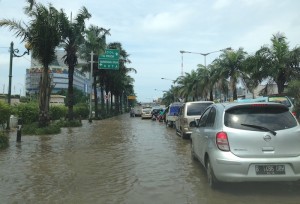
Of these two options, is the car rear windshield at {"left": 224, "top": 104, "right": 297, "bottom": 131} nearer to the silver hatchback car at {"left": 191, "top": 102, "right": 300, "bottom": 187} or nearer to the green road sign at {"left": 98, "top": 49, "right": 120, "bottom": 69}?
the silver hatchback car at {"left": 191, "top": 102, "right": 300, "bottom": 187}

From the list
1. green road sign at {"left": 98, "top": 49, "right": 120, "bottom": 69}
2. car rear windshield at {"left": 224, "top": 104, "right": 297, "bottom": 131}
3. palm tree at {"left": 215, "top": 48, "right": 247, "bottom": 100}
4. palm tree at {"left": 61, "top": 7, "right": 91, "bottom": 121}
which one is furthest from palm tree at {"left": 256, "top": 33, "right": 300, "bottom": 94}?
car rear windshield at {"left": 224, "top": 104, "right": 297, "bottom": 131}

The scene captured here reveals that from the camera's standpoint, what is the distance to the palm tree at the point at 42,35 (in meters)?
22.7

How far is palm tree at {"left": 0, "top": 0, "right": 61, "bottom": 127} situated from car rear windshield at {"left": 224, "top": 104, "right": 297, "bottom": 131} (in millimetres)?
17208

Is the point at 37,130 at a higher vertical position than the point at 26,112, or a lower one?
lower

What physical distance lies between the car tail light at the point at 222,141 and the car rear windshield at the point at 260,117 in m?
0.25

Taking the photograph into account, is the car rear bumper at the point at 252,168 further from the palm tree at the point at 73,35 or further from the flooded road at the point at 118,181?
the palm tree at the point at 73,35

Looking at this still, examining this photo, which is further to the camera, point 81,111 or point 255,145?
point 81,111

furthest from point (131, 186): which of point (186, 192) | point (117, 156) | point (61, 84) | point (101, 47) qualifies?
point (61, 84)

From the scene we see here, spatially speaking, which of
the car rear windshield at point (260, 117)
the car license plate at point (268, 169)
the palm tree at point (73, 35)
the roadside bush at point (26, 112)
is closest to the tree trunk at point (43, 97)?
the roadside bush at point (26, 112)

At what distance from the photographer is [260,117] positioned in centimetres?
761

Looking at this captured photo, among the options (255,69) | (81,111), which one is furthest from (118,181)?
(81,111)

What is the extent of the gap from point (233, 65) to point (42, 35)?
957 inches

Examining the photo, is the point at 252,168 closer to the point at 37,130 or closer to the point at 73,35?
the point at 37,130

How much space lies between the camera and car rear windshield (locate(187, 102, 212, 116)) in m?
18.1
